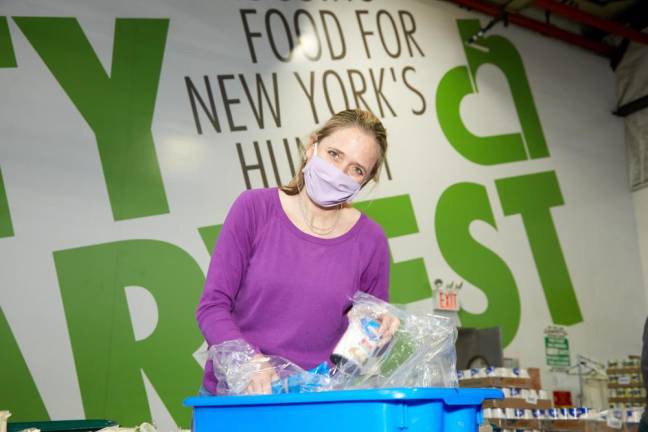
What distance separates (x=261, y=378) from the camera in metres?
1.48

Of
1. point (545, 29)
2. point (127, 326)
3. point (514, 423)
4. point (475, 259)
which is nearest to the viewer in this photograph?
point (127, 326)

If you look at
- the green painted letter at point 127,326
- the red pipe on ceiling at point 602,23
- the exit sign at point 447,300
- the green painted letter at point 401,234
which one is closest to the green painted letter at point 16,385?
Answer: the green painted letter at point 127,326

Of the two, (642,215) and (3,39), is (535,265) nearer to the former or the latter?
(642,215)

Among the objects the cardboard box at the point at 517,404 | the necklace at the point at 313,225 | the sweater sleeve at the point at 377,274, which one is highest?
the necklace at the point at 313,225

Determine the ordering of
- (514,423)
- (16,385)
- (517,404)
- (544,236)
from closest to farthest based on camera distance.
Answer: (16,385) < (514,423) < (517,404) < (544,236)

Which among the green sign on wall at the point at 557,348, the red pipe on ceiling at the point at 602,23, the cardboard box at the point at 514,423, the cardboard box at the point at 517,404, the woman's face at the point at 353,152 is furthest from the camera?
the red pipe on ceiling at the point at 602,23

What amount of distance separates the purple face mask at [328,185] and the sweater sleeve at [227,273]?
0.18 meters

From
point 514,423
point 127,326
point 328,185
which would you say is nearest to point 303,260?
point 328,185

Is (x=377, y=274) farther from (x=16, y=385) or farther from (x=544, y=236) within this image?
(x=544, y=236)

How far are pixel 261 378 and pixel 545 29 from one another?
6.78 metres

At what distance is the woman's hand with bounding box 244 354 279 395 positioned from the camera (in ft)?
4.82

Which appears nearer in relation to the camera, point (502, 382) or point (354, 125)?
point (354, 125)

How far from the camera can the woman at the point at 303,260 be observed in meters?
1.79

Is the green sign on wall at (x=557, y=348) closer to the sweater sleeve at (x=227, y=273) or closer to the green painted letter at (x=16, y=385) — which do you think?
the green painted letter at (x=16, y=385)
